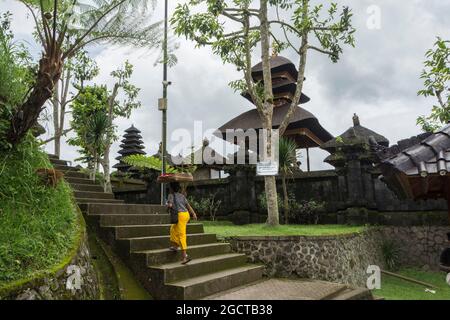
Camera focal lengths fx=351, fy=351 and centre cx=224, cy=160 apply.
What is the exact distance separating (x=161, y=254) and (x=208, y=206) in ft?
25.4

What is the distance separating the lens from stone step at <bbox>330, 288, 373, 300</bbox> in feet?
19.5

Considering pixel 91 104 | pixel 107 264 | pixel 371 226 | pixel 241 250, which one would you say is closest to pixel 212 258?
pixel 241 250

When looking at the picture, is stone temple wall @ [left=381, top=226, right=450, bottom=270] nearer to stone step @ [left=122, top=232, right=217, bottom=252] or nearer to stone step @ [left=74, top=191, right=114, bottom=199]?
stone step @ [left=122, top=232, right=217, bottom=252]

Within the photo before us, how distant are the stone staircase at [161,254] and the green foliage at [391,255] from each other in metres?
6.50

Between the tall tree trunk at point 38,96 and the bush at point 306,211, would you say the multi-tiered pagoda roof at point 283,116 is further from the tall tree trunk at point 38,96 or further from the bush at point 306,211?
the tall tree trunk at point 38,96

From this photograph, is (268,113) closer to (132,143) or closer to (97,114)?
(97,114)

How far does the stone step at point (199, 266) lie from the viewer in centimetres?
556

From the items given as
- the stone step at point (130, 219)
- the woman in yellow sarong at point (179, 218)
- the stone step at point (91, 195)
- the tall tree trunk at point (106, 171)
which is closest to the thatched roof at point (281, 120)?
the tall tree trunk at point (106, 171)

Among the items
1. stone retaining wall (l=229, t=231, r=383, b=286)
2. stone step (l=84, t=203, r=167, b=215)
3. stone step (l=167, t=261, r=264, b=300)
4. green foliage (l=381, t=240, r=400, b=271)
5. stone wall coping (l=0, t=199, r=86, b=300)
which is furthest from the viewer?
green foliage (l=381, t=240, r=400, b=271)

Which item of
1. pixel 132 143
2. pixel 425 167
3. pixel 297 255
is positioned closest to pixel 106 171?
pixel 297 255

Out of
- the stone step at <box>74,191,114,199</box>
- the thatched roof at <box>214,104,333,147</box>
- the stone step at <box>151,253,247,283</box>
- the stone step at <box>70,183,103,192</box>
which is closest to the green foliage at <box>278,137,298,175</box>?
the stone step at <box>151,253,247,283</box>

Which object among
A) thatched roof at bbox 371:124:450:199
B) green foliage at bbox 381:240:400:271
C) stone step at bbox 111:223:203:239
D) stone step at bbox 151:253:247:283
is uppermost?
thatched roof at bbox 371:124:450:199

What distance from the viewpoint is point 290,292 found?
603 centimetres

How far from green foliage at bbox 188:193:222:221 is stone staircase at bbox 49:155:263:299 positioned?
532cm
